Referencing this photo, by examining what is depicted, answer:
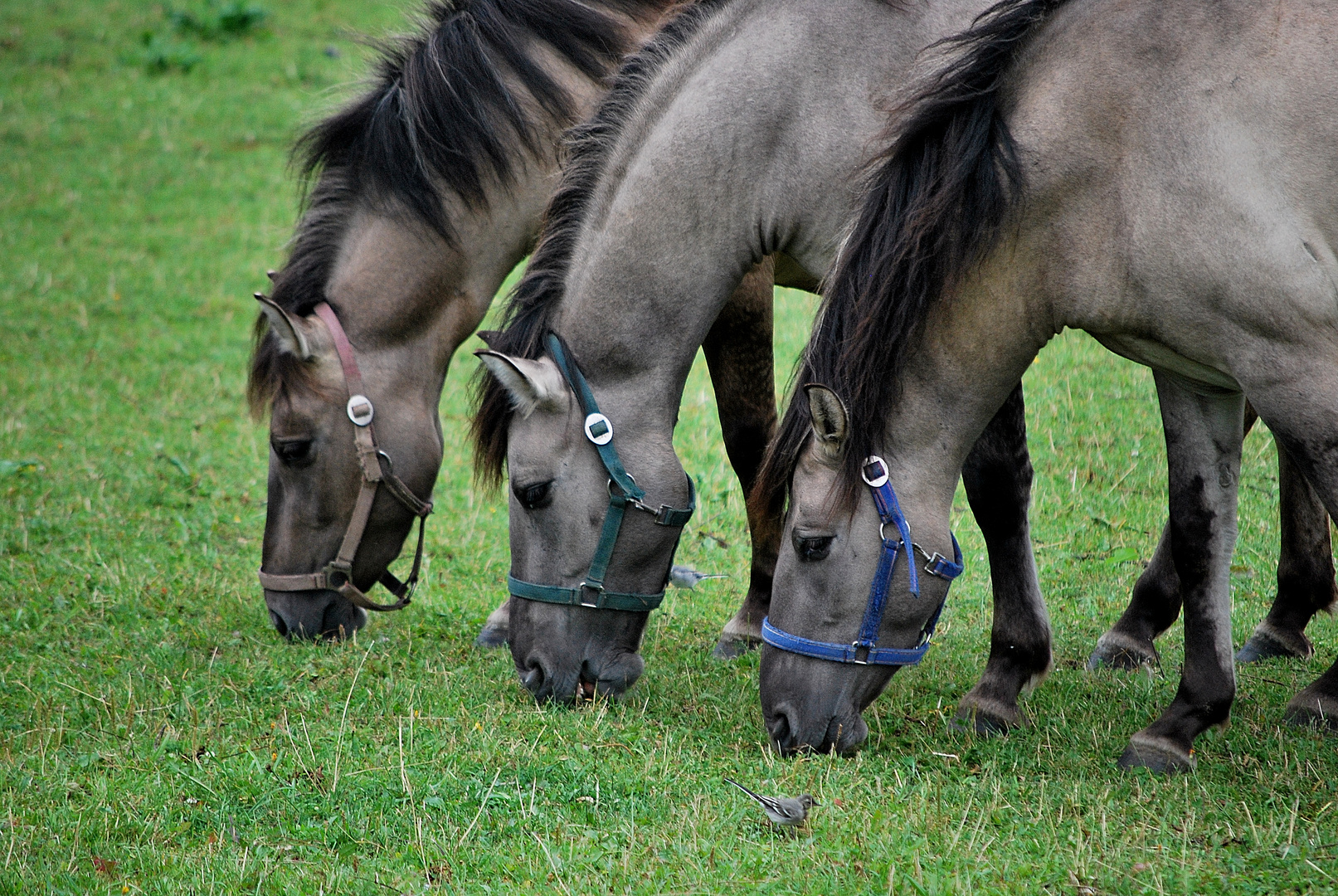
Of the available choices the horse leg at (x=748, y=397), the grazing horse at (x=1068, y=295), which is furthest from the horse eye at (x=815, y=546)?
the horse leg at (x=748, y=397)

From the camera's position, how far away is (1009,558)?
435cm

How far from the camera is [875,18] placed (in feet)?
13.8

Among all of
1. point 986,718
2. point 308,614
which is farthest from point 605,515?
point 308,614

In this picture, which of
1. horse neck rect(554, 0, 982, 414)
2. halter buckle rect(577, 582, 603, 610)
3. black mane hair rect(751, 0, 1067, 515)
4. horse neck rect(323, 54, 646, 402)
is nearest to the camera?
black mane hair rect(751, 0, 1067, 515)

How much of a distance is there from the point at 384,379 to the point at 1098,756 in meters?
3.16

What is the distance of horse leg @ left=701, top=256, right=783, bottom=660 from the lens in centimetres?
504

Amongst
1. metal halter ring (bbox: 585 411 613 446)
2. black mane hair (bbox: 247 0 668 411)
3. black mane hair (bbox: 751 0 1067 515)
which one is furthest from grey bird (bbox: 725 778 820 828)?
black mane hair (bbox: 247 0 668 411)

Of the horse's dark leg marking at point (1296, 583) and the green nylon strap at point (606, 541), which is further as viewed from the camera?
the horse's dark leg marking at point (1296, 583)

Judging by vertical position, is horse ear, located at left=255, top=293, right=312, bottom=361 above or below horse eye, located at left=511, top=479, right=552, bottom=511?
above

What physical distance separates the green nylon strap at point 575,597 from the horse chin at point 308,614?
1.30 meters

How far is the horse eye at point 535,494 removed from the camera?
413cm

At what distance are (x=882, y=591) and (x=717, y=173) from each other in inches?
61.2

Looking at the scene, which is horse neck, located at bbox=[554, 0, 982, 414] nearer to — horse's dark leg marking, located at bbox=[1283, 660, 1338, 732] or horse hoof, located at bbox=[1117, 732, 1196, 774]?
horse hoof, located at bbox=[1117, 732, 1196, 774]

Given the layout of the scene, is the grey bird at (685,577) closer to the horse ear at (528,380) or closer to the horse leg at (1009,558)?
the horse leg at (1009,558)
